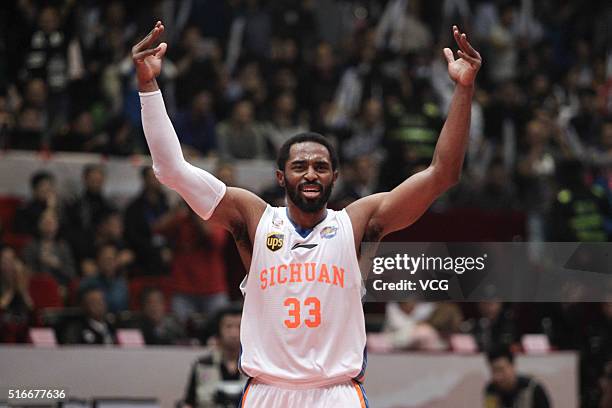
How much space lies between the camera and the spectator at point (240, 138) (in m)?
15.7

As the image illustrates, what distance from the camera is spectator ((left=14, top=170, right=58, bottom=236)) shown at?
1327 cm

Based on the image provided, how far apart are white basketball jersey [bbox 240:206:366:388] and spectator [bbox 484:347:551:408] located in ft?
15.1

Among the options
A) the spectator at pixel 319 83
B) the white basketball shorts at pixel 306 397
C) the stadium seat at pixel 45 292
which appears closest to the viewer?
the white basketball shorts at pixel 306 397

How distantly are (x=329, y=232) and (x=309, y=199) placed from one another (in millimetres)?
237

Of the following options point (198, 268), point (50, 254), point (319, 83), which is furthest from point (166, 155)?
point (319, 83)

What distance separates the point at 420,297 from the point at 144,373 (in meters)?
3.25

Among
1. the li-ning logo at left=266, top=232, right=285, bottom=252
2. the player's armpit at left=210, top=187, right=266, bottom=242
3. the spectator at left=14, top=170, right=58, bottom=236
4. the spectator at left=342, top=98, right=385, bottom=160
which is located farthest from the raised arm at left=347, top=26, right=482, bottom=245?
the spectator at left=342, top=98, right=385, bottom=160

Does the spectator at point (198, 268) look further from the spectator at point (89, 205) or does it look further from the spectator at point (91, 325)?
the spectator at point (91, 325)

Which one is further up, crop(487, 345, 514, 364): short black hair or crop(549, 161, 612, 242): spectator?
crop(549, 161, 612, 242): spectator

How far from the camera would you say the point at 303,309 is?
6215 millimetres

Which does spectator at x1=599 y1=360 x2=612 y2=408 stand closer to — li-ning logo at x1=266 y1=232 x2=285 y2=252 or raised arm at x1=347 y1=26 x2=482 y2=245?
raised arm at x1=347 y1=26 x2=482 y2=245

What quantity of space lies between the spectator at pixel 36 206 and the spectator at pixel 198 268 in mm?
1659

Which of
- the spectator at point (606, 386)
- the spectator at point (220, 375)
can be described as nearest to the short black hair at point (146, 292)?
the spectator at point (220, 375)

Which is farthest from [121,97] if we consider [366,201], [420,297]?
[366,201]
